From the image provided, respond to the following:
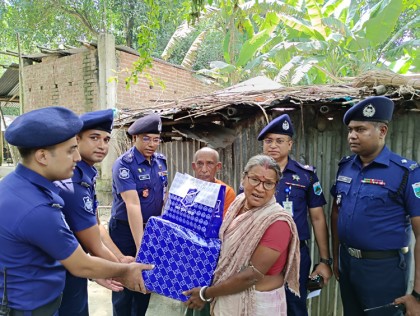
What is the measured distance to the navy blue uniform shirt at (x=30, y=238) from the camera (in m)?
1.56

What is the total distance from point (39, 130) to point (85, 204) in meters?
0.65

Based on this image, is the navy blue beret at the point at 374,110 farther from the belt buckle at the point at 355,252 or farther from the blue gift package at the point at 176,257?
the blue gift package at the point at 176,257

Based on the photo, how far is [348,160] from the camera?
2.67 meters

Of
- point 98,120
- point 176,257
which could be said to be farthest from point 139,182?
point 176,257

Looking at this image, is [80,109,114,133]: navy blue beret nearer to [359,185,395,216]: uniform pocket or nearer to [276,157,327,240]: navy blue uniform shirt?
[276,157,327,240]: navy blue uniform shirt

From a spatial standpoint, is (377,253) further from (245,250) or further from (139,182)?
(139,182)

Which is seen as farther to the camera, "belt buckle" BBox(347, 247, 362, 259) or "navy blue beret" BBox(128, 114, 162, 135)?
"navy blue beret" BBox(128, 114, 162, 135)

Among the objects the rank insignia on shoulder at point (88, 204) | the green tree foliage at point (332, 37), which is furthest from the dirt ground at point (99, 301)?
the green tree foliage at point (332, 37)

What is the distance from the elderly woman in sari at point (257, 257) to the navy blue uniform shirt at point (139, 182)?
1342 mm

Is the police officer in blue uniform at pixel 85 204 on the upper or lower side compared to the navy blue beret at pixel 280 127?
lower

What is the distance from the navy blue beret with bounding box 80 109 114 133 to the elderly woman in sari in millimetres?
1125

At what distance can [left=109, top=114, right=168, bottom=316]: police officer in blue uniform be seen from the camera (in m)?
3.01

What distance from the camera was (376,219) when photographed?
2289mm

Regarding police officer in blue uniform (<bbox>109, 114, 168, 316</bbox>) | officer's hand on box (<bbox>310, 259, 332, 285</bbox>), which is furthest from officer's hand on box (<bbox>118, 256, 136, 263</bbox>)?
officer's hand on box (<bbox>310, 259, 332, 285</bbox>)
